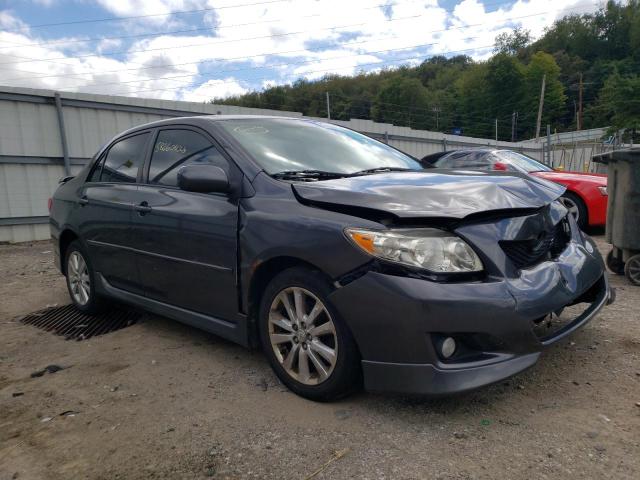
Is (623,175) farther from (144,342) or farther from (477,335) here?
(144,342)

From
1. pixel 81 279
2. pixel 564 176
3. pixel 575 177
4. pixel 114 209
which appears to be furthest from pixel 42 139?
pixel 575 177

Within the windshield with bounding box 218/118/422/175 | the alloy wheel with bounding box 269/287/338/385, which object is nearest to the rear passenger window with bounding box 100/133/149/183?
the windshield with bounding box 218/118/422/175

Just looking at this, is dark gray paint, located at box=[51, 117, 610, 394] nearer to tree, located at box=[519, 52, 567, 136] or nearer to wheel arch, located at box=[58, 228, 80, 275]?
wheel arch, located at box=[58, 228, 80, 275]

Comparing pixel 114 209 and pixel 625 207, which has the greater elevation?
pixel 114 209

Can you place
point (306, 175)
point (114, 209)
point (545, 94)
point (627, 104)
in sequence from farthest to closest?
point (545, 94), point (627, 104), point (114, 209), point (306, 175)

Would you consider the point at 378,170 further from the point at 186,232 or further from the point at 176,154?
the point at 176,154

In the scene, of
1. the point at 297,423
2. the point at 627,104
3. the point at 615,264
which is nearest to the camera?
the point at 297,423

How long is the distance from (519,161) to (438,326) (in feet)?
22.4

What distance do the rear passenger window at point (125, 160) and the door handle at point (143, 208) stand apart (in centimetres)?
34

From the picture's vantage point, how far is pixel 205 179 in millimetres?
2844

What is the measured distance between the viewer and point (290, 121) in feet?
12.2

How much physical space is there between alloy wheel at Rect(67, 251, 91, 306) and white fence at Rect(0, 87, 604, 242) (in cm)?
569

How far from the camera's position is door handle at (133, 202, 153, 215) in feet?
11.6

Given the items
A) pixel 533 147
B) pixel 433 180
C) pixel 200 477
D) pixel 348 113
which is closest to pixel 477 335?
pixel 433 180
